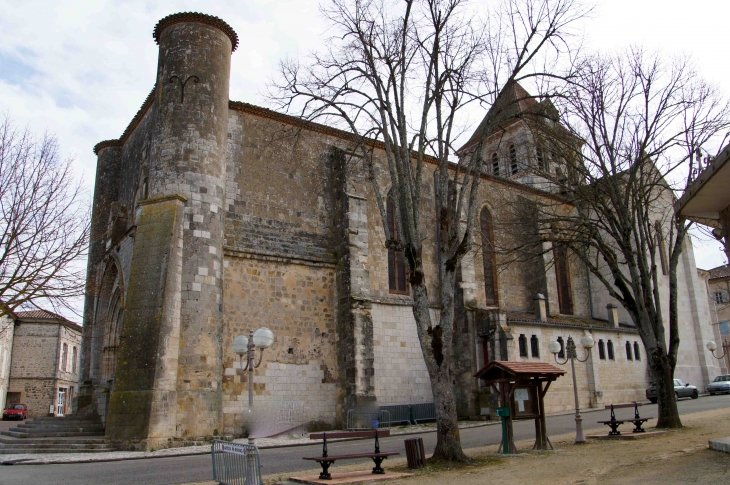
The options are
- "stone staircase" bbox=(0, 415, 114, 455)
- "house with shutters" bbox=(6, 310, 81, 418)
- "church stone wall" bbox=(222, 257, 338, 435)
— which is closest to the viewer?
"stone staircase" bbox=(0, 415, 114, 455)

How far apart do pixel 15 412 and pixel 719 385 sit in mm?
39784

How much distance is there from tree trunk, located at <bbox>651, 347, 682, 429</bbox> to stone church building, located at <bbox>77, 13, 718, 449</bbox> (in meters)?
3.96

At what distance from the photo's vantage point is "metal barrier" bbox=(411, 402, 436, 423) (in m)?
21.0

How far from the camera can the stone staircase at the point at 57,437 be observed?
15305 mm

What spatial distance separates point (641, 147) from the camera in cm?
1619

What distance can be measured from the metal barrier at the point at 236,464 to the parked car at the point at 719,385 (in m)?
29.3

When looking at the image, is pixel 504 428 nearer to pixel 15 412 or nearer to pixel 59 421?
pixel 59 421

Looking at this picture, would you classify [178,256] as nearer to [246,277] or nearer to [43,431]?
[246,277]

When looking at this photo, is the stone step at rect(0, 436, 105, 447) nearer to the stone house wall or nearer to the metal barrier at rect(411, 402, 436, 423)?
the metal barrier at rect(411, 402, 436, 423)

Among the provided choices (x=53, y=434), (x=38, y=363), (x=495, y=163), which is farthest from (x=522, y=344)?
(x=38, y=363)

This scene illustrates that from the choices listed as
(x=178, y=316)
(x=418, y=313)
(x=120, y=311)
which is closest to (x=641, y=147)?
(x=418, y=313)

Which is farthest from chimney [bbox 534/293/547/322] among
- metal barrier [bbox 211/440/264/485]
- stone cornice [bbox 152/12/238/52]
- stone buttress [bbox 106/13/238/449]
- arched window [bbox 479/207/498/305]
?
metal barrier [bbox 211/440/264/485]

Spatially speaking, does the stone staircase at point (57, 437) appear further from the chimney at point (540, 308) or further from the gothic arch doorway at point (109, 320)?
the chimney at point (540, 308)

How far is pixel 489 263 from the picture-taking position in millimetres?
26719
